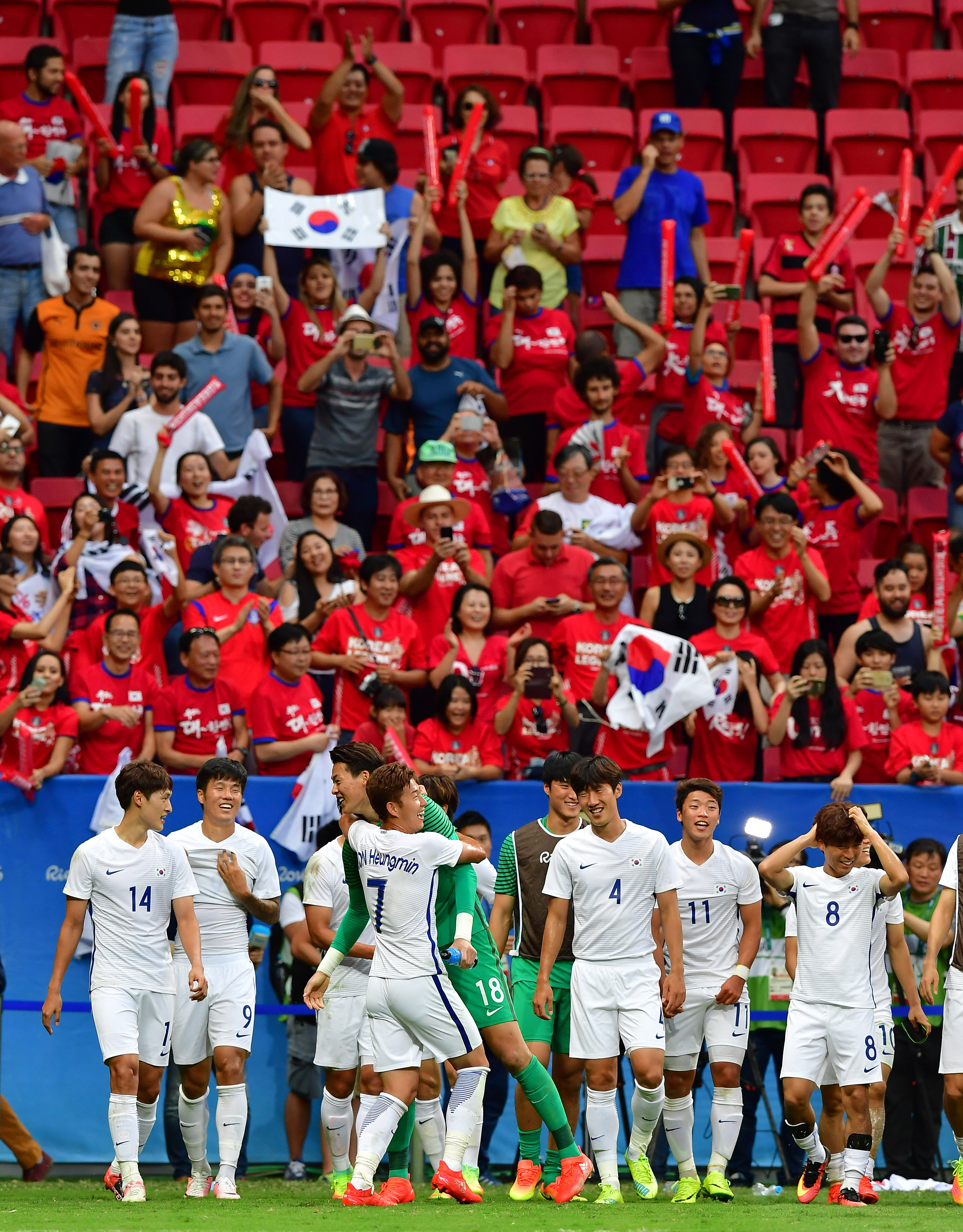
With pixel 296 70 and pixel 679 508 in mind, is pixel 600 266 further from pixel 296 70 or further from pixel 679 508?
pixel 679 508

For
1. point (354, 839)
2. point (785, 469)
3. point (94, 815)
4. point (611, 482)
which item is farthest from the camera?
point (785, 469)

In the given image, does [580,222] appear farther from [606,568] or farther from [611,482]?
[606,568]

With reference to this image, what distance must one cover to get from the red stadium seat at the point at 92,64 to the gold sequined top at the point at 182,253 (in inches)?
135

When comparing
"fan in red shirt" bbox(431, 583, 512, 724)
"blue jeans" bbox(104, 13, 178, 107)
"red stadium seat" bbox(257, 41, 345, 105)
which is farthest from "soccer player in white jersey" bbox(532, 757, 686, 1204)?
"red stadium seat" bbox(257, 41, 345, 105)

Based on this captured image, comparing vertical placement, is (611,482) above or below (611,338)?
below

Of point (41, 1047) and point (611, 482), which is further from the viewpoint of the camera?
point (611, 482)

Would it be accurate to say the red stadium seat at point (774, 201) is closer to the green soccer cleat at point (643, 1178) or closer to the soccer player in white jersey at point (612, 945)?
the soccer player in white jersey at point (612, 945)

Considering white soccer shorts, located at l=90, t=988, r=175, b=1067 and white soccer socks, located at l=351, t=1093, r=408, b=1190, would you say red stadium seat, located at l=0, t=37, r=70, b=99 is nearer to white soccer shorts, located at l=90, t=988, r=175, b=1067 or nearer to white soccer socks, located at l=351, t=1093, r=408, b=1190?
white soccer shorts, located at l=90, t=988, r=175, b=1067

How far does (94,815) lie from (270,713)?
50.3 inches

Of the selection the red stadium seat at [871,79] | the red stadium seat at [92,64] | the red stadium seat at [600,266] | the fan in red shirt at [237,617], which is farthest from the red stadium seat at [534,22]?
the fan in red shirt at [237,617]

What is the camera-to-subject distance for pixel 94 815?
454 inches

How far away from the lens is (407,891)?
8648 millimetres

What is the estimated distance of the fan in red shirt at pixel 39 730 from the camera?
11.5 meters

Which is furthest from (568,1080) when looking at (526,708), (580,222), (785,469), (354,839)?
(580,222)
